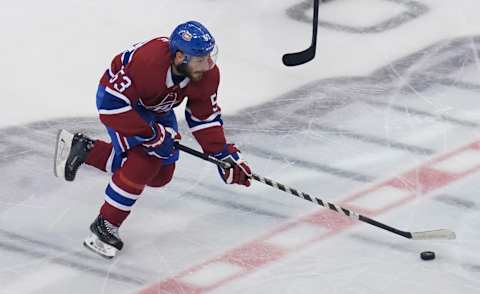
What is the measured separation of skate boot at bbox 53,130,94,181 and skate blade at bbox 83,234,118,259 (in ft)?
1.14

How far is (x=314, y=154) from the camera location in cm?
548

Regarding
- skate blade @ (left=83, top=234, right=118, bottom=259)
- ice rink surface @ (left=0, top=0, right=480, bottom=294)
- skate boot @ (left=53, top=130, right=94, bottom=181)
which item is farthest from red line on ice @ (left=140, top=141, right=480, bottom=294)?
skate boot @ (left=53, top=130, right=94, bottom=181)

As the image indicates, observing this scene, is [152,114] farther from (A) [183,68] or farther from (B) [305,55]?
(B) [305,55]

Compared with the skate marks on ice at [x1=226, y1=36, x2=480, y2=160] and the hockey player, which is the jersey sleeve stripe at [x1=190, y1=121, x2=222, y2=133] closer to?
the hockey player

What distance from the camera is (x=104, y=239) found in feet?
15.7

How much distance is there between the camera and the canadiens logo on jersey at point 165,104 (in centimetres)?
466

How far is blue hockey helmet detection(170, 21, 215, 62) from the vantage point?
450 cm

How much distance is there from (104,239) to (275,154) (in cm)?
97

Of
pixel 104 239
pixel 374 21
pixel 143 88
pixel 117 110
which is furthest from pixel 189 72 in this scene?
pixel 374 21

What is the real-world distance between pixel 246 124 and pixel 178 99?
3.47ft

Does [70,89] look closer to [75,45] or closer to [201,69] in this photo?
[75,45]

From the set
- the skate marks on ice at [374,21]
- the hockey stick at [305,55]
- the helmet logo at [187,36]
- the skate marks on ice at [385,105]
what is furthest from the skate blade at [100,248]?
the skate marks on ice at [374,21]

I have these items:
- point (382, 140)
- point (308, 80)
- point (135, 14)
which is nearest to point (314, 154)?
point (382, 140)

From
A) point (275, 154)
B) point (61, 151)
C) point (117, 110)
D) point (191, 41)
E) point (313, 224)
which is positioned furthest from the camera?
point (275, 154)
